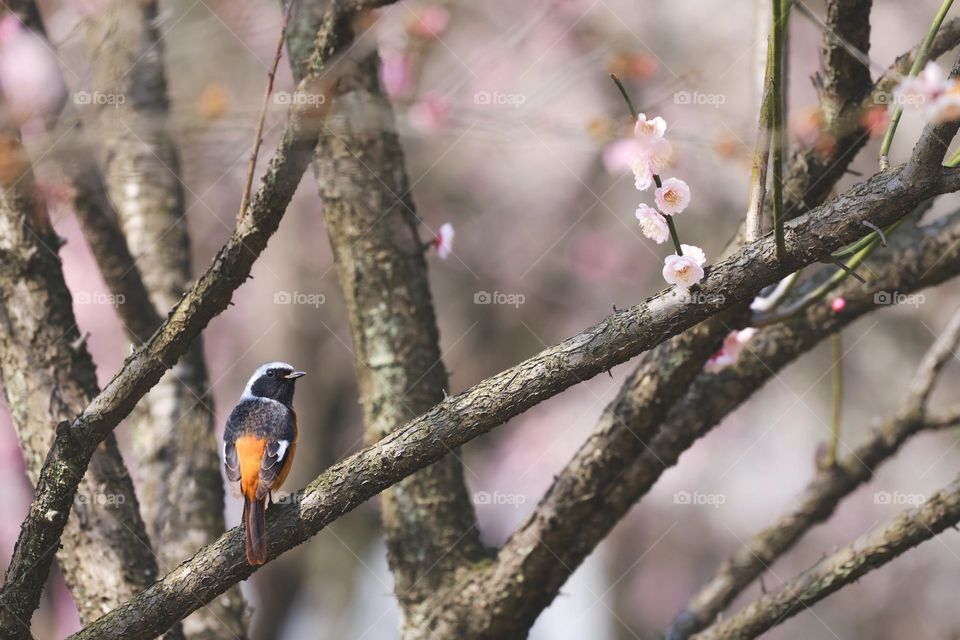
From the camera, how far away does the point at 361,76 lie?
3699 mm

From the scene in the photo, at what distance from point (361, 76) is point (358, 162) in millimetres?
300

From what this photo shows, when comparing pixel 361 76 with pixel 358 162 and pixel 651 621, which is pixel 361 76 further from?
pixel 651 621

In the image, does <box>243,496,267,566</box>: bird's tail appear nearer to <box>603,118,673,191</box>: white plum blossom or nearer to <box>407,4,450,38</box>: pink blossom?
<box>603,118,673,191</box>: white plum blossom

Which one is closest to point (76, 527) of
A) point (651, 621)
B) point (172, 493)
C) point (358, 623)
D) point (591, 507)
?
point (172, 493)

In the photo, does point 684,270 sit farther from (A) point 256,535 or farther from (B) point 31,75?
(B) point 31,75

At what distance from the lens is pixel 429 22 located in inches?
235

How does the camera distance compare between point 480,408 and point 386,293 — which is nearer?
point 480,408

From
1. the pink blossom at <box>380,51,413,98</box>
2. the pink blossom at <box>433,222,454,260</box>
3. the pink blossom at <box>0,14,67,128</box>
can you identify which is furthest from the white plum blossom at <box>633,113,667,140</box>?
the pink blossom at <box>380,51,413,98</box>

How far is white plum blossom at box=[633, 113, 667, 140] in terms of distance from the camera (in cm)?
248

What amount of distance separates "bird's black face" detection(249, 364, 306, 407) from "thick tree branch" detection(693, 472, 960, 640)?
64.7 inches

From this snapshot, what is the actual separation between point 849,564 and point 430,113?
2587mm

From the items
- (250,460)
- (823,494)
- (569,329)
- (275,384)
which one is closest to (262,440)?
(250,460)

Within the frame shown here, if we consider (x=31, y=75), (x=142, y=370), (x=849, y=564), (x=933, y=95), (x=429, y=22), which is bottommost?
(x=849, y=564)

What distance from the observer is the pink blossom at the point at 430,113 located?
395 centimetres
